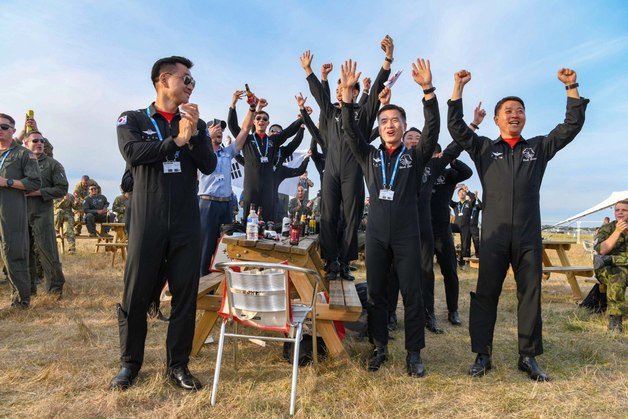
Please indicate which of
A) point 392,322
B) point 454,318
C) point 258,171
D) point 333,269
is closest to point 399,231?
point 333,269

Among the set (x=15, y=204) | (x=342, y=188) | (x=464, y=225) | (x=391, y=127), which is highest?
(x=391, y=127)

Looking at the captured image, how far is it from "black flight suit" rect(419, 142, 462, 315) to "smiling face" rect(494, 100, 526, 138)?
1367 mm

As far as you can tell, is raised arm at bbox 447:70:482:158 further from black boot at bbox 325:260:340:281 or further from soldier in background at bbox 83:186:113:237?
soldier in background at bbox 83:186:113:237

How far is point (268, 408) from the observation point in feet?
9.64

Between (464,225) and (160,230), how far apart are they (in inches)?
462

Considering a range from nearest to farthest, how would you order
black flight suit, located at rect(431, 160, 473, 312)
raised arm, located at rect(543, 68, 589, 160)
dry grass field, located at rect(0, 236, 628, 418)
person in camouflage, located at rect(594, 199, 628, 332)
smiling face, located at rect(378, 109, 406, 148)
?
1. dry grass field, located at rect(0, 236, 628, 418)
2. raised arm, located at rect(543, 68, 589, 160)
3. smiling face, located at rect(378, 109, 406, 148)
4. person in camouflage, located at rect(594, 199, 628, 332)
5. black flight suit, located at rect(431, 160, 473, 312)

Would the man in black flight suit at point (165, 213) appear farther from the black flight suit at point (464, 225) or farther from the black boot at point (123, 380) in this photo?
the black flight suit at point (464, 225)

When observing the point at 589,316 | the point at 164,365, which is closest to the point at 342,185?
the point at 164,365

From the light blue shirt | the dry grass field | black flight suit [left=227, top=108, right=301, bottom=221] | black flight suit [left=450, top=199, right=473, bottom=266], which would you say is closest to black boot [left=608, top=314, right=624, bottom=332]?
the dry grass field

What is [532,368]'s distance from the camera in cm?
368

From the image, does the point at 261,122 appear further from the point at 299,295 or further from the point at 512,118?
the point at 512,118

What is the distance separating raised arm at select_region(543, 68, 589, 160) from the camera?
11.7 feet

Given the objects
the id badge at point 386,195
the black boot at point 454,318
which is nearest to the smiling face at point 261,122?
the id badge at point 386,195

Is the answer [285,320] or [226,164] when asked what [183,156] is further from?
[226,164]
